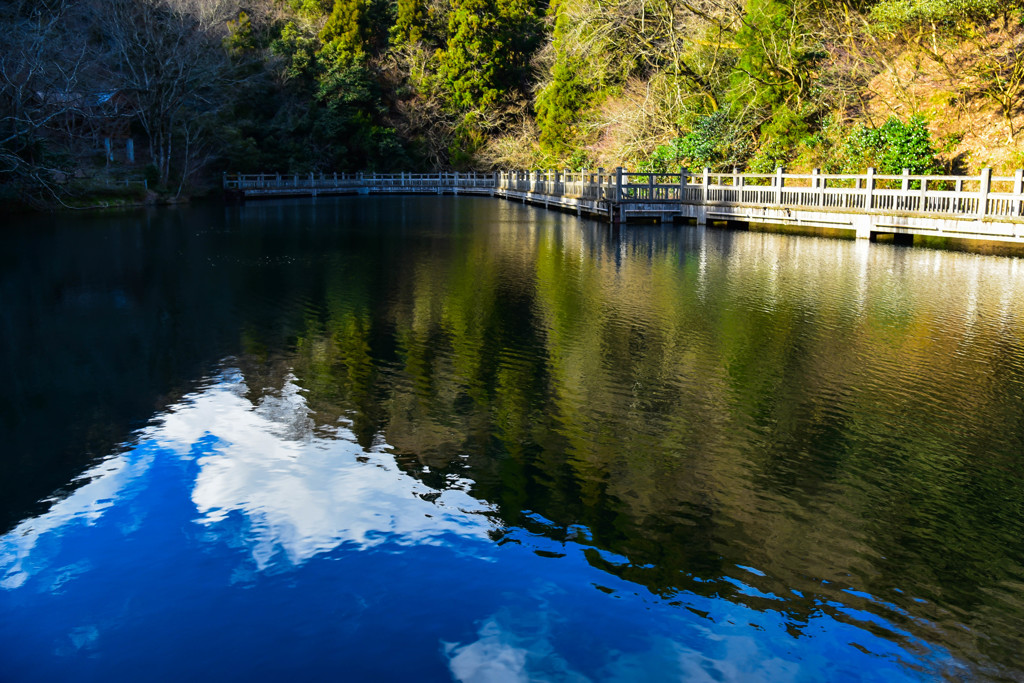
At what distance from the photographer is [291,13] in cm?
6594

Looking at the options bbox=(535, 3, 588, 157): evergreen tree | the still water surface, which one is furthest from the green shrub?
bbox=(535, 3, 588, 157): evergreen tree

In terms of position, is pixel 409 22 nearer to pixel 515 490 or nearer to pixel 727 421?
pixel 727 421

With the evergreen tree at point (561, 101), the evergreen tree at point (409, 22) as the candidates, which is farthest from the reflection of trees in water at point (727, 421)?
the evergreen tree at point (409, 22)

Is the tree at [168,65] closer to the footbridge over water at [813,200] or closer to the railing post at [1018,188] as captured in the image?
the footbridge over water at [813,200]

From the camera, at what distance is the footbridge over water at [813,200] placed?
1972 centimetres

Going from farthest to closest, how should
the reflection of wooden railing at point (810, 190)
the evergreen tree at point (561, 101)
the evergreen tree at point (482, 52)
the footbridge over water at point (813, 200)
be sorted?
the evergreen tree at point (482, 52) → the evergreen tree at point (561, 101) → the reflection of wooden railing at point (810, 190) → the footbridge over water at point (813, 200)

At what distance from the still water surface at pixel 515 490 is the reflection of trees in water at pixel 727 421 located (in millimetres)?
32

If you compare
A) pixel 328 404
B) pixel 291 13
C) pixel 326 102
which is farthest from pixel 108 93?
pixel 328 404

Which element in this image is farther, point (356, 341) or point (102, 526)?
point (356, 341)

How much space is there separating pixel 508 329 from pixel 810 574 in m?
6.89

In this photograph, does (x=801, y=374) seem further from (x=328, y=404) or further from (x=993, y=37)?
(x=993, y=37)

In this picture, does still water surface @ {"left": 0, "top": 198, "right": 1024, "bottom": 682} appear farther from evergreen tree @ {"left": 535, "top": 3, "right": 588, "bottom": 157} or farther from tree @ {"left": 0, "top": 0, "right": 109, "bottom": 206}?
evergreen tree @ {"left": 535, "top": 3, "right": 588, "bottom": 157}

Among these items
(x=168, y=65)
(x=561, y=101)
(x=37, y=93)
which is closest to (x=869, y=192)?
(x=37, y=93)

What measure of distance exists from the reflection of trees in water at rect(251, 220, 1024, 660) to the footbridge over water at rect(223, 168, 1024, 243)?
232 inches
